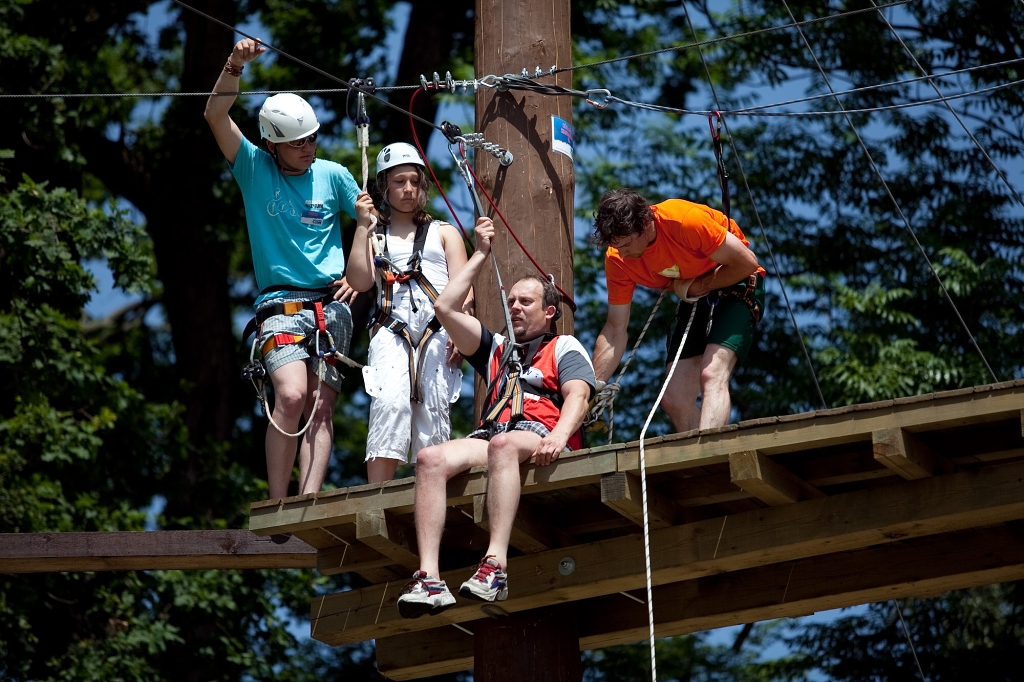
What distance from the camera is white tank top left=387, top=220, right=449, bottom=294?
636 cm

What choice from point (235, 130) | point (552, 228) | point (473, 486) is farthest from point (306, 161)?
point (473, 486)

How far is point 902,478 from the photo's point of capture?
17.9 ft

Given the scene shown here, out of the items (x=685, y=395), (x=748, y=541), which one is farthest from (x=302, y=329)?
(x=748, y=541)

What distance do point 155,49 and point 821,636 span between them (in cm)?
892

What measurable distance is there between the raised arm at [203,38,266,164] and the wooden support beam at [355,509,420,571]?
1715 millimetres

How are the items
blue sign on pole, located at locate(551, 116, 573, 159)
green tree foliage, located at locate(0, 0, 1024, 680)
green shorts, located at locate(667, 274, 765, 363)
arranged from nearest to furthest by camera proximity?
green shorts, located at locate(667, 274, 765, 363) < blue sign on pole, located at locate(551, 116, 573, 159) < green tree foliage, located at locate(0, 0, 1024, 680)

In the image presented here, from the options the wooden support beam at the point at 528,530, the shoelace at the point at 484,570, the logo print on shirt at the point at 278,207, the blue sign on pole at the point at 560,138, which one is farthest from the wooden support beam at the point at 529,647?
the blue sign on pole at the point at 560,138

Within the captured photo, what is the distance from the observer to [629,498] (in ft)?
17.7

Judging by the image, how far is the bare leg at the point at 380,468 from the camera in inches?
239

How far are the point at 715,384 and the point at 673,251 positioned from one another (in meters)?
0.58

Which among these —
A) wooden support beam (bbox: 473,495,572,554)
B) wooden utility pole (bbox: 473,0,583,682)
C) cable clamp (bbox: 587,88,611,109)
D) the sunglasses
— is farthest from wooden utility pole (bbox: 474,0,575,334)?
wooden support beam (bbox: 473,495,572,554)

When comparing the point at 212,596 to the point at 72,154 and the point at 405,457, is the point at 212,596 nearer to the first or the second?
the point at 72,154

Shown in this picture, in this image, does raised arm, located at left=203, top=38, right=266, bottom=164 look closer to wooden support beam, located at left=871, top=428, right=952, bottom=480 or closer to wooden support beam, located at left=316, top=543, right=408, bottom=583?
wooden support beam, located at left=316, top=543, right=408, bottom=583

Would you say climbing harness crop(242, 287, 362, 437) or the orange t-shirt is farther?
climbing harness crop(242, 287, 362, 437)
